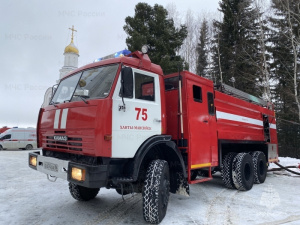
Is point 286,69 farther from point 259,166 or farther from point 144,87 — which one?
point 144,87

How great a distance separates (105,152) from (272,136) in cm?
786

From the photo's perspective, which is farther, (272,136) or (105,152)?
(272,136)

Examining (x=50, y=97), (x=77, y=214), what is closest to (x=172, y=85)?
(x=50, y=97)

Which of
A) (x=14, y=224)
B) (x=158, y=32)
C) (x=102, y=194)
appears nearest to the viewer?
(x=14, y=224)

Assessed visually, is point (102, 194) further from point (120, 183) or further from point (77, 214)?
point (120, 183)

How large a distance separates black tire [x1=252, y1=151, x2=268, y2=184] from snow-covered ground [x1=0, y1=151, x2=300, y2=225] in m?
0.41

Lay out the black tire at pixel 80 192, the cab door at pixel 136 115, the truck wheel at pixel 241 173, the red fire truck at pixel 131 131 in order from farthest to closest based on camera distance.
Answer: the truck wheel at pixel 241 173 → the black tire at pixel 80 192 → the cab door at pixel 136 115 → the red fire truck at pixel 131 131

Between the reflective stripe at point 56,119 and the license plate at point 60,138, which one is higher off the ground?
the reflective stripe at point 56,119

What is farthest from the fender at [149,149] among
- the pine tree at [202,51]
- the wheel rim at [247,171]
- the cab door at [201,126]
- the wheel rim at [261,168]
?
the pine tree at [202,51]

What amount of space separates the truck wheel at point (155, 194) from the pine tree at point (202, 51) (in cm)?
2202

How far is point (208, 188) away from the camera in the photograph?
22.6 ft

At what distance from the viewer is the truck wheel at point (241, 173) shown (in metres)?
6.35

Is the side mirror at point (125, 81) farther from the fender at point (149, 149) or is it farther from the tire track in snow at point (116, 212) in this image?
the tire track in snow at point (116, 212)

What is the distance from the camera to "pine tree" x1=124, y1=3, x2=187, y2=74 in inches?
653
